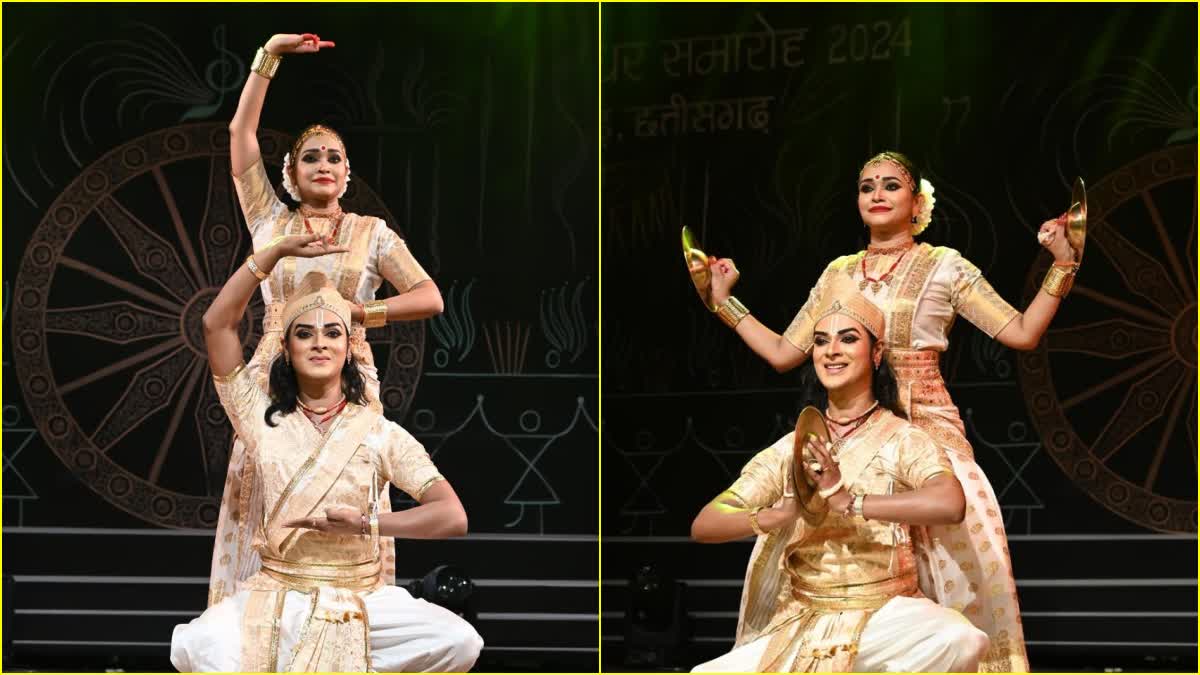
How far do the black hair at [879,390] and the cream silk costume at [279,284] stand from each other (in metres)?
1.03

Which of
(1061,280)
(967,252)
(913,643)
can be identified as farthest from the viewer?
(967,252)

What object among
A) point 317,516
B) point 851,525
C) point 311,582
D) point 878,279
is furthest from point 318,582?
point 878,279

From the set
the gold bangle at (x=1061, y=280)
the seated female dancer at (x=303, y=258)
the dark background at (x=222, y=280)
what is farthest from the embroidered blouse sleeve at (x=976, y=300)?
the seated female dancer at (x=303, y=258)

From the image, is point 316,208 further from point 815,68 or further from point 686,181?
point 815,68

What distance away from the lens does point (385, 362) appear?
17.7ft

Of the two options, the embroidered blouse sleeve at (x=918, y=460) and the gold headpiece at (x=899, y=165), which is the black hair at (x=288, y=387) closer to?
the embroidered blouse sleeve at (x=918, y=460)

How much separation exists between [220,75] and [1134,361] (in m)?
2.77

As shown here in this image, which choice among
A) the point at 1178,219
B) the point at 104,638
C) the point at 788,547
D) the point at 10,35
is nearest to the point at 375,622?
the point at 788,547

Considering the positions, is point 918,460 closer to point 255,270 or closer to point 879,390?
point 879,390

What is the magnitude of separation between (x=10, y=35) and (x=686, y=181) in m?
1.98

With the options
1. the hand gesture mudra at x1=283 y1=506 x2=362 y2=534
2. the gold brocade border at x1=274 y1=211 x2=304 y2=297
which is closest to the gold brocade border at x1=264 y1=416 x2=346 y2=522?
the hand gesture mudra at x1=283 y1=506 x2=362 y2=534

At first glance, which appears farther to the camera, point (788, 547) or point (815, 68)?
point (815, 68)

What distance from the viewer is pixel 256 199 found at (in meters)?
4.74

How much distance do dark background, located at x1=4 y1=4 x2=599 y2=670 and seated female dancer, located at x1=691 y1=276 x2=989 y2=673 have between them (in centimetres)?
106
